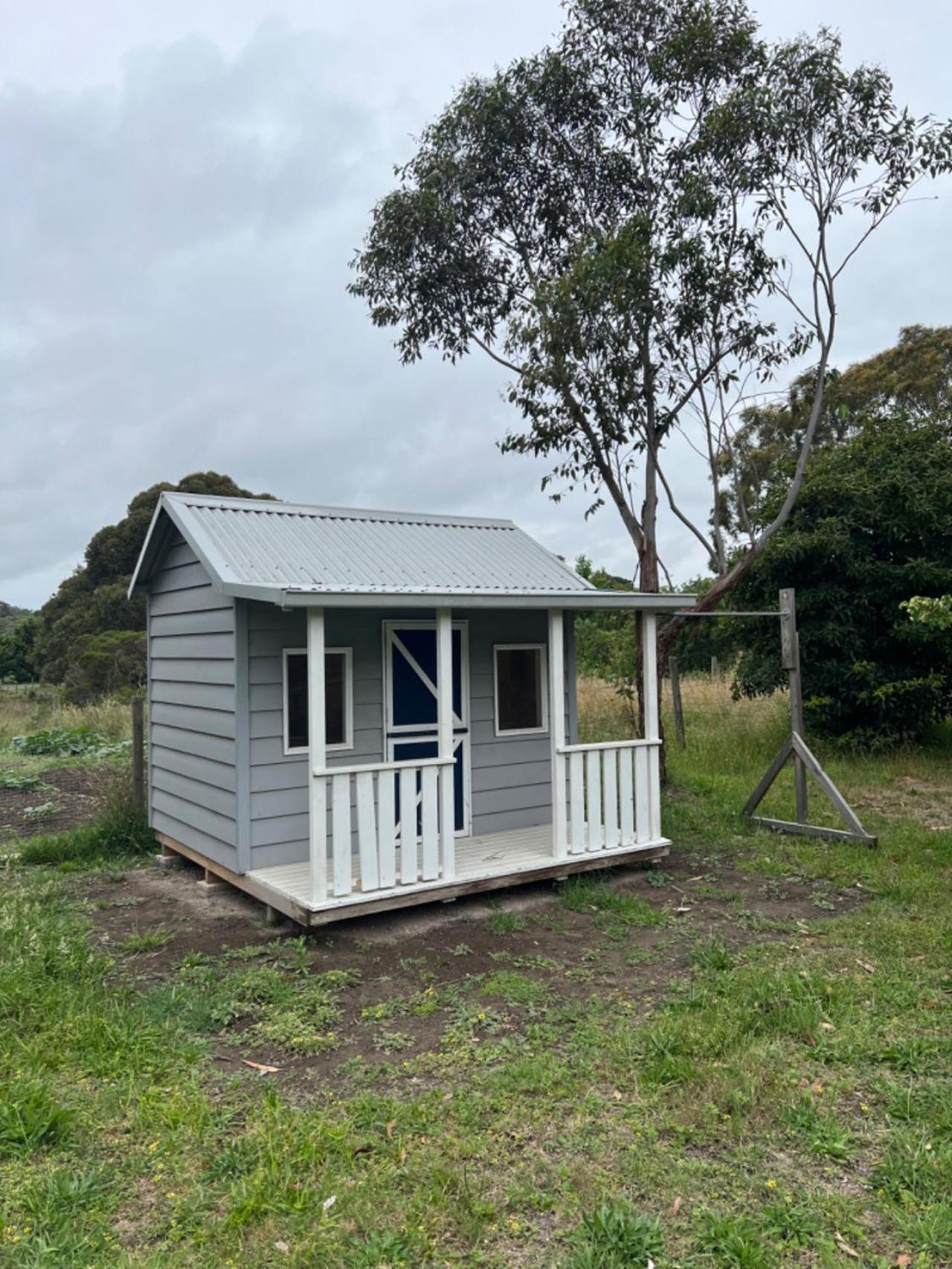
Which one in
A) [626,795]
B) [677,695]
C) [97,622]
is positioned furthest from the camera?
[97,622]

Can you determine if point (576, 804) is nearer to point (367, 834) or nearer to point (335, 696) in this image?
point (367, 834)

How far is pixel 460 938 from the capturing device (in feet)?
17.5

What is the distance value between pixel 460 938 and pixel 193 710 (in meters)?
2.86

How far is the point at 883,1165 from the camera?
2.80m

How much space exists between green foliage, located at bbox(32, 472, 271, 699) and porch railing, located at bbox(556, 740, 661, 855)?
17.2 meters

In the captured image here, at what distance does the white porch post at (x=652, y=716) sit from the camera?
6730 millimetres

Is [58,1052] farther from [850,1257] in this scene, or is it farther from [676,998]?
[850,1257]

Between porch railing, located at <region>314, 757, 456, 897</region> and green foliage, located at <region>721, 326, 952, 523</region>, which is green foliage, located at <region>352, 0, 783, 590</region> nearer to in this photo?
porch railing, located at <region>314, 757, 456, 897</region>

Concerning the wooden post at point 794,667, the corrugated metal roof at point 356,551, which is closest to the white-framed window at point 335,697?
the corrugated metal roof at point 356,551

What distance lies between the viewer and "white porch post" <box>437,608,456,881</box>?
563 cm

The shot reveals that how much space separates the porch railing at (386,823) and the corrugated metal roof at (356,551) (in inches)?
45.9

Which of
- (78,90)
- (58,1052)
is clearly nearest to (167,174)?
(78,90)

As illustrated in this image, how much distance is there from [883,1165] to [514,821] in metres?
4.64

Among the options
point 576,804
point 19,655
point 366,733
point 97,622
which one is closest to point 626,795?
point 576,804
